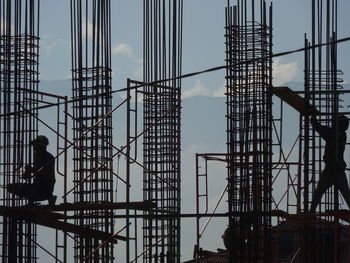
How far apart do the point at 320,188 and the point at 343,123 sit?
3.94 feet

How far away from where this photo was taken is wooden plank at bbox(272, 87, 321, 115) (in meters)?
14.2

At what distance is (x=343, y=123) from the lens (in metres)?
15.2

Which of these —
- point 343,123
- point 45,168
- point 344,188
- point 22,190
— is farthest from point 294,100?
point 22,190

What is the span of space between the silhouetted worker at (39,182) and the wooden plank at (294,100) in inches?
→ 178

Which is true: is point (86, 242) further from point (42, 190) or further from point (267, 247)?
point (267, 247)

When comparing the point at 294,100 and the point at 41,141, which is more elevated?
the point at 294,100

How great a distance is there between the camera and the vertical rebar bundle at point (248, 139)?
50.5 feet

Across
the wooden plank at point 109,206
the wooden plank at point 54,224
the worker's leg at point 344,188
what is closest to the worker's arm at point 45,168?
the wooden plank at point 54,224

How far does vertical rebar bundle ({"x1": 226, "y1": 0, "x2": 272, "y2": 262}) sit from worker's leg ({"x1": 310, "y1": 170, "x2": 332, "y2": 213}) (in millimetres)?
850

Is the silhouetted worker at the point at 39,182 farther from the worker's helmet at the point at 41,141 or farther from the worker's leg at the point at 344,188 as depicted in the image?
the worker's leg at the point at 344,188

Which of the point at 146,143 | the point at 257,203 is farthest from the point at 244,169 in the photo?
the point at 146,143

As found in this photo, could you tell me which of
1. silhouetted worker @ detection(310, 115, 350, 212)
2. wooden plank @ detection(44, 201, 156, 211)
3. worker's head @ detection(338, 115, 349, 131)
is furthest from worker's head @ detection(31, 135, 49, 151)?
worker's head @ detection(338, 115, 349, 131)

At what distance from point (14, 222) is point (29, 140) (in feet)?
5.78

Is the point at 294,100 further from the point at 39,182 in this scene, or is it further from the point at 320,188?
the point at 39,182
